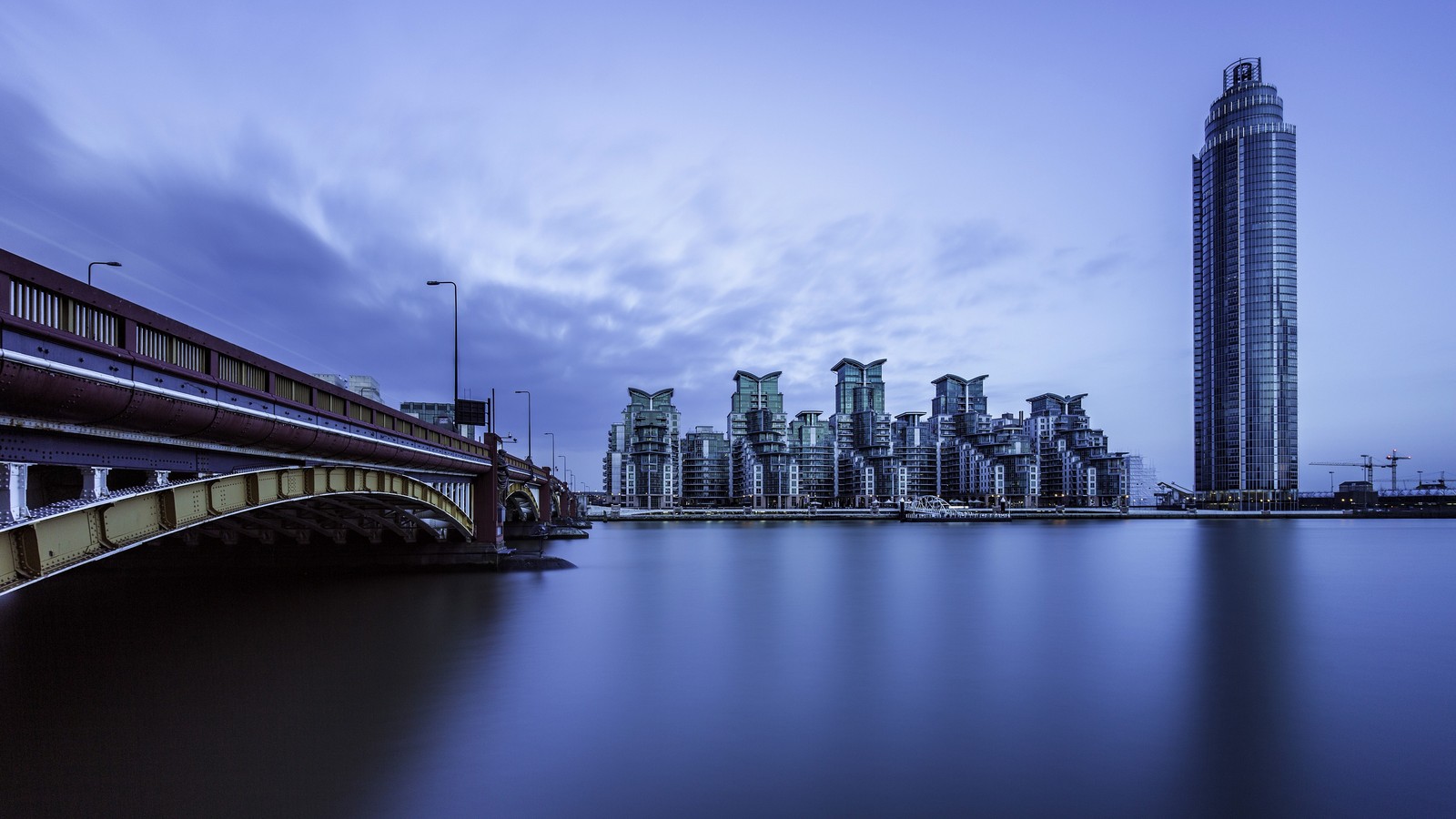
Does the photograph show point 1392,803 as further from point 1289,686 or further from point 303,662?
point 303,662

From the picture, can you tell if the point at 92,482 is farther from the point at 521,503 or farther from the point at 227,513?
the point at 521,503

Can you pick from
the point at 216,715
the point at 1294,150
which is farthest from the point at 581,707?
the point at 1294,150

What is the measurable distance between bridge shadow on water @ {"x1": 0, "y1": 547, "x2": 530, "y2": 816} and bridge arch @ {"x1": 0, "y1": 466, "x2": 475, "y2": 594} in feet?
11.3

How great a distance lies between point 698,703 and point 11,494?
13.4 m

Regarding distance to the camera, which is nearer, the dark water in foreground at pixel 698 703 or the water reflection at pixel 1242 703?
the dark water in foreground at pixel 698 703

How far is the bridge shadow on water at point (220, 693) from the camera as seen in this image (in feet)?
41.2

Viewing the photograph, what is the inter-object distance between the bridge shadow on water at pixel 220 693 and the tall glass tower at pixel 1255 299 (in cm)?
20269

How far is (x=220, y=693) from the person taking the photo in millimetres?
18375

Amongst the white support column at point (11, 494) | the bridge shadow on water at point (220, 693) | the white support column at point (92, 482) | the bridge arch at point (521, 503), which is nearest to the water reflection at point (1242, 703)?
the bridge shadow on water at point (220, 693)

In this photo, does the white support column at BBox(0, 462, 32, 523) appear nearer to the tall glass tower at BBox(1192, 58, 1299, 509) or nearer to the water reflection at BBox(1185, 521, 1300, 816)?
the water reflection at BBox(1185, 521, 1300, 816)

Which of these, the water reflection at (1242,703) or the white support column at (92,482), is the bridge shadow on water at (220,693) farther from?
the water reflection at (1242,703)

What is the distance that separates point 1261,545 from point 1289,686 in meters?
80.3

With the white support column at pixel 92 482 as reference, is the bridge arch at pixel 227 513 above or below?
below

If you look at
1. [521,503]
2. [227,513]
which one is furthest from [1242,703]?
[521,503]
